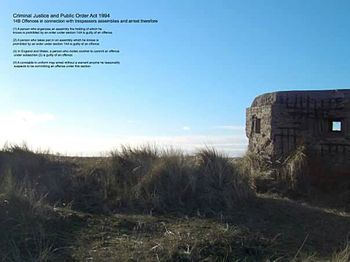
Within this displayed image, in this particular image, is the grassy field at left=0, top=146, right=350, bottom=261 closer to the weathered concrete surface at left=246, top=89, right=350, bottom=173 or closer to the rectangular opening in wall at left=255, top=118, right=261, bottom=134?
the weathered concrete surface at left=246, top=89, right=350, bottom=173

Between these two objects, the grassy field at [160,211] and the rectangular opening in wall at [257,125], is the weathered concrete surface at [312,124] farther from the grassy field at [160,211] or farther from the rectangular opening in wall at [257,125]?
the rectangular opening in wall at [257,125]

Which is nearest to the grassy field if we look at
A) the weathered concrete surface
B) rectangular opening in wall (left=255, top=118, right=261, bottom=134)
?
the weathered concrete surface

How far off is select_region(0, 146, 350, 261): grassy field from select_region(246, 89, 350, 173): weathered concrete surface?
0.53m

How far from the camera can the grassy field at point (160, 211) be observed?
7023mm

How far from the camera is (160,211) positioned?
922cm

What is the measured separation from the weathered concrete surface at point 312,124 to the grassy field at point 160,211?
0.53 metres

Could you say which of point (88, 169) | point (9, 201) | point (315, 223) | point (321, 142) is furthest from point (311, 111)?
point (9, 201)

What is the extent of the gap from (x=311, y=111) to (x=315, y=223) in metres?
4.10

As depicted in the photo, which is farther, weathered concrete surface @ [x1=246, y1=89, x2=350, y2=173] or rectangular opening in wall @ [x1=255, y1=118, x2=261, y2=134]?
rectangular opening in wall @ [x1=255, y1=118, x2=261, y2=134]

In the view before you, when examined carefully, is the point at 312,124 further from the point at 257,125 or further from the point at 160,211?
the point at 160,211

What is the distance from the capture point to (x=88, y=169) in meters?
10.9

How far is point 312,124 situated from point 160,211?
5.26 meters

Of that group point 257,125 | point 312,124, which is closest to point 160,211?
point 312,124

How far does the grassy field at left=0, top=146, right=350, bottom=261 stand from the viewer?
7023 mm
